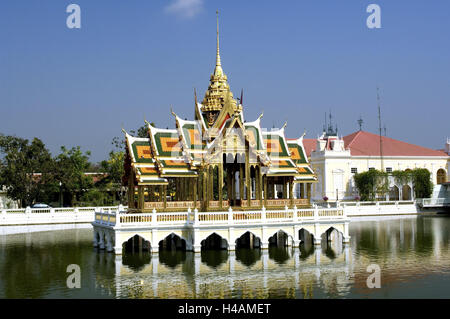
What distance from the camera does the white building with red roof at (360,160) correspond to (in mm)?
61594

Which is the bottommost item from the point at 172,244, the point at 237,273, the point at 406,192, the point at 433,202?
the point at 237,273

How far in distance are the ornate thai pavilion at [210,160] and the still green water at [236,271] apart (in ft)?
8.76

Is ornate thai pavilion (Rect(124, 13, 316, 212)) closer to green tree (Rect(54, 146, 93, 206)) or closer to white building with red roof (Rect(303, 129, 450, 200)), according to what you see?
green tree (Rect(54, 146, 93, 206))

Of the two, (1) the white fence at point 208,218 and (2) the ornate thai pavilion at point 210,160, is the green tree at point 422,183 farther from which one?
(1) the white fence at point 208,218

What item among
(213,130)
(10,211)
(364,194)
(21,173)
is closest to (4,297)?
(213,130)

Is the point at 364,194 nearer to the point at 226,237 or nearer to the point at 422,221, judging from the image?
the point at 422,221

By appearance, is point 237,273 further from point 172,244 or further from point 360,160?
point 360,160

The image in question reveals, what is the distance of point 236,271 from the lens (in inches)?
851

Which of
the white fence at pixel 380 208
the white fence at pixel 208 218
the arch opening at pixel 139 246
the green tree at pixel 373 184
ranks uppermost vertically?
the green tree at pixel 373 184

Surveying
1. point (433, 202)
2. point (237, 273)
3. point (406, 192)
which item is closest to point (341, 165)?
point (406, 192)

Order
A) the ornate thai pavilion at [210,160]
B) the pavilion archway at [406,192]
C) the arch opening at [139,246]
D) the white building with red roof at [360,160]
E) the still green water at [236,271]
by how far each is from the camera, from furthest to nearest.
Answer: the pavilion archway at [406,192], the white building with red roof at [360,160], the arch opening at [139,246], the ornate thai pavilion at [210,160], the still green water at [236,271]

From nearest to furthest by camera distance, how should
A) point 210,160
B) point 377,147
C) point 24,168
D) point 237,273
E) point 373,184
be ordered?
point 237,273 < point 210,160 < point 24,168 < point 373,184 < point 377,147

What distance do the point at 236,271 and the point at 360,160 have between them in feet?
146

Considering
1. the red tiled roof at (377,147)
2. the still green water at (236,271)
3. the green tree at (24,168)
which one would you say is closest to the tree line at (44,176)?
the green tree at (24,168)
